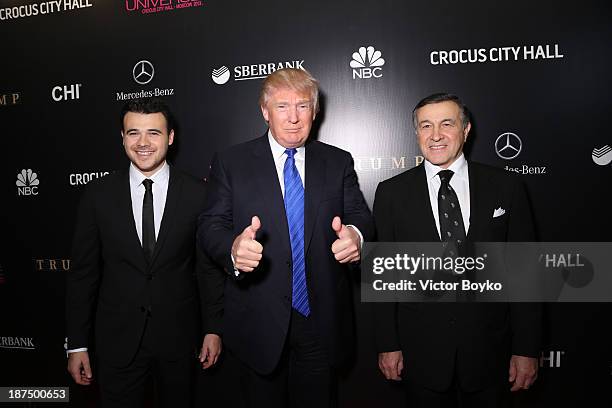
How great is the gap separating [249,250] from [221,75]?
1611mm

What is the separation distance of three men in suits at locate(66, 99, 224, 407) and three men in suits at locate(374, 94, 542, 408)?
Answer: 0.89 meters

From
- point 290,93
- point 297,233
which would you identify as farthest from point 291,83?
point 297,233

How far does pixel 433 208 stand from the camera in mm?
1817

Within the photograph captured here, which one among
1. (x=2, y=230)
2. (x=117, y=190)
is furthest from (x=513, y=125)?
(x=2, y=230)

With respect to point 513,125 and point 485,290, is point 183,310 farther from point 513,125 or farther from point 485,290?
point 513,125

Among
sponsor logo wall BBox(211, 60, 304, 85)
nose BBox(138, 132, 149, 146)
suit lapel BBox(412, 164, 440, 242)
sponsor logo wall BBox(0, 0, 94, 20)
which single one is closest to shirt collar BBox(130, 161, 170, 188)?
nose BBox(138, 132, 149, 146)

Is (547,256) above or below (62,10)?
below

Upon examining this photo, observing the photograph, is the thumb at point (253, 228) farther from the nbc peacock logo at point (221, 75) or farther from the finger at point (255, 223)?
the nbc peacock logo at point (221, 75)

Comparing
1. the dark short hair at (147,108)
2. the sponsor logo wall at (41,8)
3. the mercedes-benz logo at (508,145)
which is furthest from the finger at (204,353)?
the sponsor logo wall at (41,8)

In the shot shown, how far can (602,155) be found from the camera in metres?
2.37

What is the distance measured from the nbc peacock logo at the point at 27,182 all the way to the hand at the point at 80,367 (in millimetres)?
1454

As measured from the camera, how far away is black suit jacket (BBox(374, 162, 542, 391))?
1695mm

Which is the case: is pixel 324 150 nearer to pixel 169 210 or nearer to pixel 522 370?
pixel 169 210

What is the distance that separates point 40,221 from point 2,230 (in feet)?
1.05
